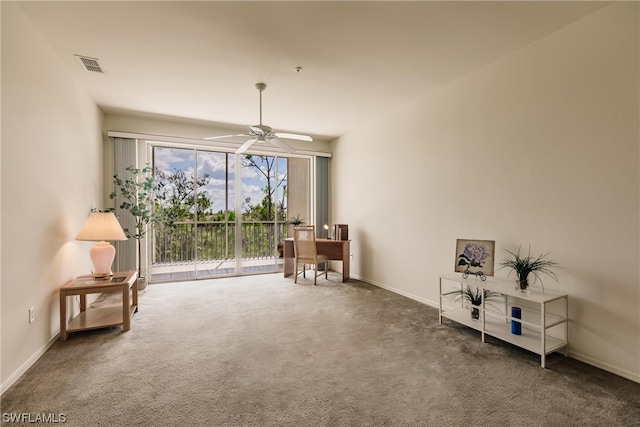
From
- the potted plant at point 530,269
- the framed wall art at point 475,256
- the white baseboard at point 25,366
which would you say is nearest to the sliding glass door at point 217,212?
the white baseboard at point 25,366

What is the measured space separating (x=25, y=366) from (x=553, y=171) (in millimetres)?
4440

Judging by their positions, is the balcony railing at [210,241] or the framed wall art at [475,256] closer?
the framed wall art at [475,256]

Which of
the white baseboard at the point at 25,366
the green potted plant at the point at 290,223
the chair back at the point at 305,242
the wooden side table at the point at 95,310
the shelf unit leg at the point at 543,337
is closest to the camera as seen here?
the white baseboard at the point at 25,366

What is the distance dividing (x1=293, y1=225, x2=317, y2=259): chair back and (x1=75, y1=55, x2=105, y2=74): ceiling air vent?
3.16m

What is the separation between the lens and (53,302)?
2789 millimetres

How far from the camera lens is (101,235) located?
3115 millimetres

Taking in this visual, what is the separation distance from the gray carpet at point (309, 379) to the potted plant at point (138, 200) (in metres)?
1.68

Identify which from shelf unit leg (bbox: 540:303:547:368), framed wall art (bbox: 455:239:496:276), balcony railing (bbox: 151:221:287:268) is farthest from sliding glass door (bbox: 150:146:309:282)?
shelf unit leg (bbox: 540:303:547:368)

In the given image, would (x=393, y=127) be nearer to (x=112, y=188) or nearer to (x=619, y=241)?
(x=619, y=241)

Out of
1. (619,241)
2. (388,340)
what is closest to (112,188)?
(388,340)

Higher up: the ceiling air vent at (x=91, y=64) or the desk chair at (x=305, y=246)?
the ceiling air vent at (x=91, y=64)

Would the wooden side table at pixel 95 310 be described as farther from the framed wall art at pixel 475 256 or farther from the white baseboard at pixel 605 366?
→ the white baseboard at pixel 605 366

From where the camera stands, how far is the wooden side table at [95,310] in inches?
110

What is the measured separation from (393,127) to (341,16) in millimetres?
2357
